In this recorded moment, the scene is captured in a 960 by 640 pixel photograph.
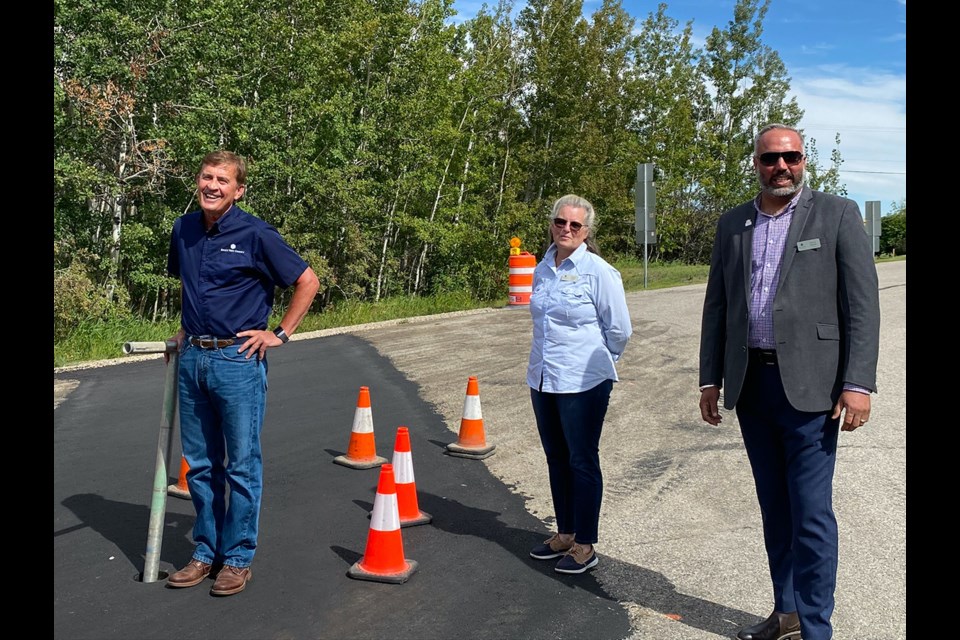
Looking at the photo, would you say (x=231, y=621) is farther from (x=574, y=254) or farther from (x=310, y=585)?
(x=574, y=254)

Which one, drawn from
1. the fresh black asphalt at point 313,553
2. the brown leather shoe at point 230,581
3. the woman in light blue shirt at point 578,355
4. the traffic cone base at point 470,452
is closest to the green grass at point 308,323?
the fresh black asphalt at point 313,553

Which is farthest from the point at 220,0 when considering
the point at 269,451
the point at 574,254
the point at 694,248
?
the point at 694,248

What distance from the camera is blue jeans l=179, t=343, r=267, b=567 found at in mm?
4359

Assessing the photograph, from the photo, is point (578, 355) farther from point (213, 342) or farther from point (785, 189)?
point (213, 342)

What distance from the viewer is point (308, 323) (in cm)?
1811

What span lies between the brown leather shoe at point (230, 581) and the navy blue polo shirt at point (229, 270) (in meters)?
1.21

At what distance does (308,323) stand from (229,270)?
45.8ft

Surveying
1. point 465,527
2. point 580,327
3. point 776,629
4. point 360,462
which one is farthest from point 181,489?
point 776,629

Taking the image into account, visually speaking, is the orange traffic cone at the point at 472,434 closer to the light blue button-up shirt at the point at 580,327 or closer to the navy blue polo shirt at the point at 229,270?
the light blue button-up shirt at the point at 580,327

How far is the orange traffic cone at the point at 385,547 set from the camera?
4562mm

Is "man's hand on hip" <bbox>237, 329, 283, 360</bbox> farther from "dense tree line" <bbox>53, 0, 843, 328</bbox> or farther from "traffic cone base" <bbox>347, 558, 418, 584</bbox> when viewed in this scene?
"dense tree line" <bbox>53, 0, 843, 328</bbox>

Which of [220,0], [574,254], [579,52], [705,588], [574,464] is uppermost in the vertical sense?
[579,52]
